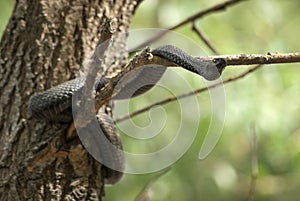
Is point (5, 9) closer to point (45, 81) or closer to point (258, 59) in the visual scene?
point (45, 81)

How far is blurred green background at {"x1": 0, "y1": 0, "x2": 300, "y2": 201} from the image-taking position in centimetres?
374

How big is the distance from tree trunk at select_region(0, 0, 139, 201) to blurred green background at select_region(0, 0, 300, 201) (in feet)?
2.31

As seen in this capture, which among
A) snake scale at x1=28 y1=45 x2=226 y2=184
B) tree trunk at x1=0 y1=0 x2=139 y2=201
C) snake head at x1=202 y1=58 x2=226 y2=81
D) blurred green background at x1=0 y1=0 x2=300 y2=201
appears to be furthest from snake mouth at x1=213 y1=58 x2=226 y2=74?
blurred green background at x1=0 y1=0 x2=300 y2=201

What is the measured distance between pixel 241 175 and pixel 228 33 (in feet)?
3.95

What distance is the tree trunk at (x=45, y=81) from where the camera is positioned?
84.9 inches

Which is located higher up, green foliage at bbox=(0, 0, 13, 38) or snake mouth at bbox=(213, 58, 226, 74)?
green foliage at bbox=(0, 0, 13, 38)

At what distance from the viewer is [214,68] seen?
1.70 m

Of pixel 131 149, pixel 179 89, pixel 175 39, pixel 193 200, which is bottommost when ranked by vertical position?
pixel 193 200

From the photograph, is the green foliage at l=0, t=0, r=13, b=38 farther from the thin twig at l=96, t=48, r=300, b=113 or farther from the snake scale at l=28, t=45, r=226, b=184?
the thin twig at l=96, t=48, r=300, b=113

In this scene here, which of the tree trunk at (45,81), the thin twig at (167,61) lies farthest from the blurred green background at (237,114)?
the thin twig at (167,61)

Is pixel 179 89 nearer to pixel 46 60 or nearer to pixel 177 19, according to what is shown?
pixel 177 19

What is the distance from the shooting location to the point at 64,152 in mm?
2176

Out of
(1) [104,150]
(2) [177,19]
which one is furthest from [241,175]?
(1) [104,150]

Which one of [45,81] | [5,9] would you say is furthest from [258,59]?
[5,9]
